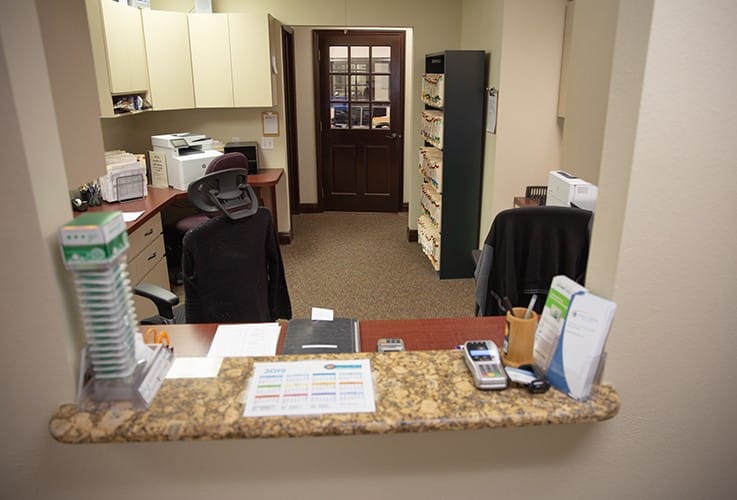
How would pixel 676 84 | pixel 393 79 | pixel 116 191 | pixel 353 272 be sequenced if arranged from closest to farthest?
pixel 676 84, pixel 116 191, pixel 353 272, pixel 393 79

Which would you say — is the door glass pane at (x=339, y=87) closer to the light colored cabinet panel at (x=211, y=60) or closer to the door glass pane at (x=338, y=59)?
the door glass pane at (x=338, y=59)

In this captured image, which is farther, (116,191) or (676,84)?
(116,191)

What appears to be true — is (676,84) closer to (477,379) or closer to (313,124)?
(477,379)

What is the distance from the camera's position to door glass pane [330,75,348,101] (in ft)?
20.9

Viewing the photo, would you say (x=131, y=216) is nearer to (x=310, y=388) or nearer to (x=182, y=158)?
(x=182, y=158)

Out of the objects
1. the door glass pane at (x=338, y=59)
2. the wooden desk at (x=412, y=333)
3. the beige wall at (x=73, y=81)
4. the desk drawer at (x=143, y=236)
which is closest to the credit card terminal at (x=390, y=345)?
the wooden desk at (x=412, y=333)

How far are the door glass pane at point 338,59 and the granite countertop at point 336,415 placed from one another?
18.4 ft

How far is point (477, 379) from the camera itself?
1211mm

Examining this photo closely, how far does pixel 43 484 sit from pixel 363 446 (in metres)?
0.72

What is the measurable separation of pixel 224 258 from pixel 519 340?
1419 mm

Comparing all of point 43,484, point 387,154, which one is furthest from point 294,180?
point 43,484

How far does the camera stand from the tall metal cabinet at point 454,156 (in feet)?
13.6

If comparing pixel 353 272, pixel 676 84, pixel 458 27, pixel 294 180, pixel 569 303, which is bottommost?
pixel 353 272

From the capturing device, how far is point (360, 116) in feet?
21.3
